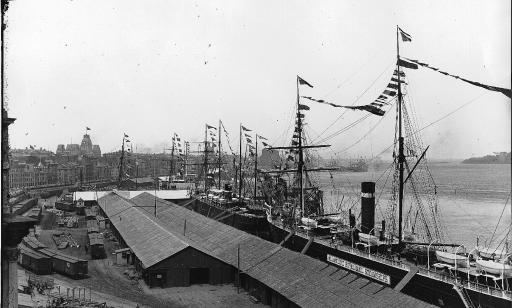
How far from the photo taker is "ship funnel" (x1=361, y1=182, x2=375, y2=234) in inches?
1227

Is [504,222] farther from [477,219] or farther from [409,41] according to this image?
[409,41]

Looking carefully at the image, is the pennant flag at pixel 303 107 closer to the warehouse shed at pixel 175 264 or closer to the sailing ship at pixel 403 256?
the sailing ship at pixel 403 256

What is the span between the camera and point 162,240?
36.2 meters

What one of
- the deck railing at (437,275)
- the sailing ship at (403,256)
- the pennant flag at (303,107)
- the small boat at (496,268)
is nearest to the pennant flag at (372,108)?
the sailing ship at (403,256)

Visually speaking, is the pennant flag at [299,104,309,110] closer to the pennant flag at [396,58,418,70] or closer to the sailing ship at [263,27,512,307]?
the sailing ship at [263,27,512,307]

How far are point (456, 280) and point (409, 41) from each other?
14.5 metres

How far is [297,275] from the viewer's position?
91.1 ft

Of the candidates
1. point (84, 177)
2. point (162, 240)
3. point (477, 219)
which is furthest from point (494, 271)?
point (84, 177)

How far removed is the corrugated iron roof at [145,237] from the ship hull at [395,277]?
10348 mm

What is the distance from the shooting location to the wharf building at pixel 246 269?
78.9ft

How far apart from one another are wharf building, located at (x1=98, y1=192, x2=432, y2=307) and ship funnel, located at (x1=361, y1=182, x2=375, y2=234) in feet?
17.0

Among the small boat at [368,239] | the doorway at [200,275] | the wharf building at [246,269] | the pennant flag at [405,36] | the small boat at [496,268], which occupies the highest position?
the pennant flag at [405,36]

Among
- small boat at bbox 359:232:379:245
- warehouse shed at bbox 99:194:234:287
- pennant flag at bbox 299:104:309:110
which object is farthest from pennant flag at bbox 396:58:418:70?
warehouse shed at bbox 99:194:234:287

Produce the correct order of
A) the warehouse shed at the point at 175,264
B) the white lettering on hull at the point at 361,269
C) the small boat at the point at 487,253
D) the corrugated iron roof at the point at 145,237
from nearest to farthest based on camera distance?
the small boat at the point at 487,253
the white lettering on hull at the point at 361,269
the warehouse shed at the point at 175,264
the corrugated iron roof at the point at 145,237
